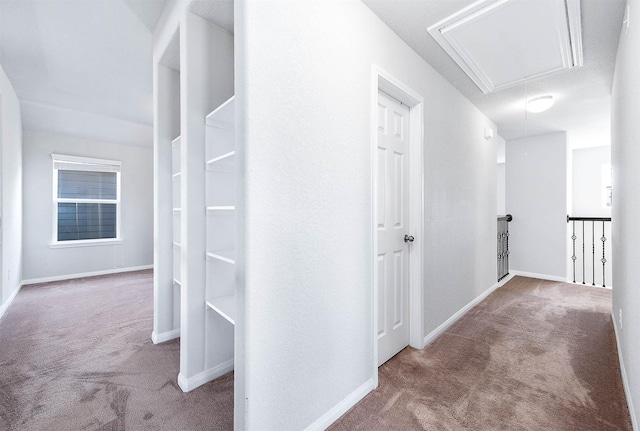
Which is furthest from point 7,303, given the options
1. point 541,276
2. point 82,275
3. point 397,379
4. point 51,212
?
point 541,276

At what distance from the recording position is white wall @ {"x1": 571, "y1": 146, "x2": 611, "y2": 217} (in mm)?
5953

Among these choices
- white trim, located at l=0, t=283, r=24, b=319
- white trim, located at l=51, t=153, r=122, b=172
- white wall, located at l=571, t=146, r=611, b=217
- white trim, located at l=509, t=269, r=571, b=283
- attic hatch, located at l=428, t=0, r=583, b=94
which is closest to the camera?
attic hatch, located at l=428, t=0, r=583, b=94

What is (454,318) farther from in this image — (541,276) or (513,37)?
(541,276)

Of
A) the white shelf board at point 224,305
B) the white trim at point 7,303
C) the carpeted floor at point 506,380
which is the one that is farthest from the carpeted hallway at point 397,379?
the white shelf board at point 224,305

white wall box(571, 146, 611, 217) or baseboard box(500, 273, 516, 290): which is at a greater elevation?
white wall box(571, 146, 611, 217)

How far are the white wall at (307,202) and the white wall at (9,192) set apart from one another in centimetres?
372

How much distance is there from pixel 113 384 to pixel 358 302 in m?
1.81

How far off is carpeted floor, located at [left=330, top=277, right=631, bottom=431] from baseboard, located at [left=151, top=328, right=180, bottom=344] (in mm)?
1796

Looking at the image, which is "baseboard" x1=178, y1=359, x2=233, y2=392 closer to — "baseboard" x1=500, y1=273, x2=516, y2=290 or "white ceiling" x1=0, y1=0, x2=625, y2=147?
"white ceiling" x1=0, y1=0, x2=625, y2=147

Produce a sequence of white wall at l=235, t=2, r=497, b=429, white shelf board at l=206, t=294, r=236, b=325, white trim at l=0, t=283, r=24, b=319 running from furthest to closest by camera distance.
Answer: white trim at l=0, t=283, r=24, b=319
white shelf board at l=206, t=294, r=236, b=325
white wall at l=235, t=2, r=497, b=429

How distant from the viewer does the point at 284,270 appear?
1.42m

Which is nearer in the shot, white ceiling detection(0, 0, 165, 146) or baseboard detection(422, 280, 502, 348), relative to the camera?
white ceiling detection(0, 0, 165, 146)

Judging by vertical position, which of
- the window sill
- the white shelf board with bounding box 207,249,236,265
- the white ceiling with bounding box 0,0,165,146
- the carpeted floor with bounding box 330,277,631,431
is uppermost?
the white ceiling with bounding box 0,0,165,146

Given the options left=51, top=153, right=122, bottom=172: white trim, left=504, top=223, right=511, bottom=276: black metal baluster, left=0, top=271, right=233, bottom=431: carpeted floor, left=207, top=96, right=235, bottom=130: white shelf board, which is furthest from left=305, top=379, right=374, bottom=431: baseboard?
left=51, top=153, right=122, bottom=172: white trim
